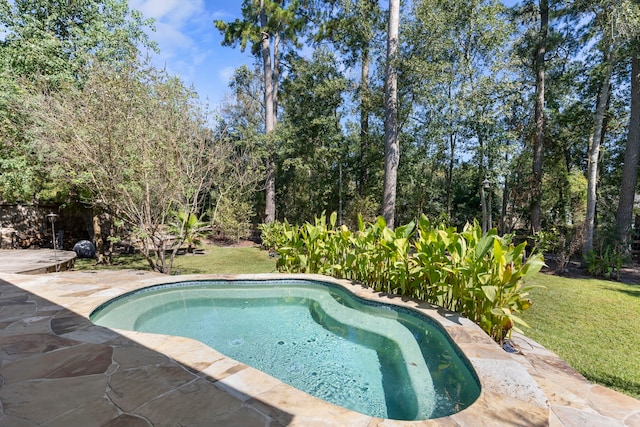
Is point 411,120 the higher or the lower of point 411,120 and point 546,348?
the higher

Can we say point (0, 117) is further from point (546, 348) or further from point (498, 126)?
point (498, 126)

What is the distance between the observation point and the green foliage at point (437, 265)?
3.27 meters

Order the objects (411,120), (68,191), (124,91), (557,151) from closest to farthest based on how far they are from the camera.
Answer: (124,91) < (68,191) < (411,120) < (557,151)

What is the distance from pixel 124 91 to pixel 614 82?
59.9 feet

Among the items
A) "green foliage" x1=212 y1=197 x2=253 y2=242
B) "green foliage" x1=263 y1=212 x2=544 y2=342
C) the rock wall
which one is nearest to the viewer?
"green foliage" x1=263 y1=212 x2=544 y2=342

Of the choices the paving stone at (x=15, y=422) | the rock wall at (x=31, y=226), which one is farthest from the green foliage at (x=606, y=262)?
the rock wall at (x=31, y=226)

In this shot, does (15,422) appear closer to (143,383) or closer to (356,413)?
(143,383)

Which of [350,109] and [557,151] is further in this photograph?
[557,151]

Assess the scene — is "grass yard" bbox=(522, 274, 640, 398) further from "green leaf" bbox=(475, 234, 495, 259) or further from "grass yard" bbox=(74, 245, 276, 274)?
"grass yard" bbox=(74, 245, 276, 274)

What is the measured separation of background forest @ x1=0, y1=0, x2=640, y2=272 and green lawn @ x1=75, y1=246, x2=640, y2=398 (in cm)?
193

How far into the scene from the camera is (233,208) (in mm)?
13547

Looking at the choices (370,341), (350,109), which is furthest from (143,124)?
(350,109)

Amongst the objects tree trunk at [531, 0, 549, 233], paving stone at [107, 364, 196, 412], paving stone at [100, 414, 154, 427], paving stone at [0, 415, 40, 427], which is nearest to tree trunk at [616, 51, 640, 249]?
tree trunk at [531, 0, 549, 233]

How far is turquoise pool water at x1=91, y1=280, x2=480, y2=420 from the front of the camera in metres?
2.55
